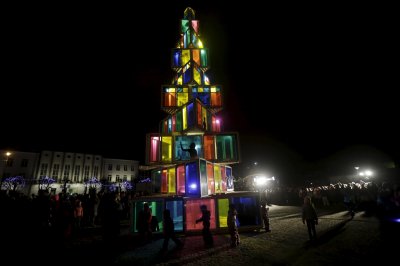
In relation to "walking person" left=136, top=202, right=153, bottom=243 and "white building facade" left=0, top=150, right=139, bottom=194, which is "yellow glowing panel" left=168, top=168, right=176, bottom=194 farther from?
"white building facade" left=0, top=150, right=139, bottom=194

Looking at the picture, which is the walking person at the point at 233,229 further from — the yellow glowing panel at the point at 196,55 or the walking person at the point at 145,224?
the yellow glowing panel at the point at 196,55

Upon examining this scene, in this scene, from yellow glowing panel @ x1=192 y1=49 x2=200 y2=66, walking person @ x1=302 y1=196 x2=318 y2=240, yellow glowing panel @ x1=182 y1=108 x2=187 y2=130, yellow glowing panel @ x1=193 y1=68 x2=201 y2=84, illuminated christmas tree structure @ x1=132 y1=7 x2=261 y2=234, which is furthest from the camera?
yellow glowing panel @ x1=192 y1=49 x2=200 y2=66

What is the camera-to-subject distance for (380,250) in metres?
7.59

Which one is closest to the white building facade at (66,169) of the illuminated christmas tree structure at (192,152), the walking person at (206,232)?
the illuminated christmas tree structure at (192,152)

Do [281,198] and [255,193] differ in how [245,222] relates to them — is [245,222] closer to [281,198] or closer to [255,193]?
[255,193]

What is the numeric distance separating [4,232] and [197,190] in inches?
491

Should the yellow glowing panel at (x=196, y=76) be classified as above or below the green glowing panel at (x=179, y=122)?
Answer: above

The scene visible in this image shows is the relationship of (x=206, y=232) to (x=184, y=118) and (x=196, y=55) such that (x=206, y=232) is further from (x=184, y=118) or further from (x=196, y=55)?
(x=196, y=55)

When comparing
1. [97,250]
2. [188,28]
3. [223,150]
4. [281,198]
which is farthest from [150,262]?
[281,198]

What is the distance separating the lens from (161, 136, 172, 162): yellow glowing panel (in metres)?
15.5

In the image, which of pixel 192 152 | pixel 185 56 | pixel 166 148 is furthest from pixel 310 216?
pixel 185 56

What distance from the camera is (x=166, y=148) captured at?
51.8ft

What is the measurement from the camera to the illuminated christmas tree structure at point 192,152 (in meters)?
13.0

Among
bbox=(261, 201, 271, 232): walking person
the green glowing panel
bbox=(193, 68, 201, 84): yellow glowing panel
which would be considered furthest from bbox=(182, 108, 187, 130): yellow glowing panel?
bbox=(261, 201, 271, 232): walking person
